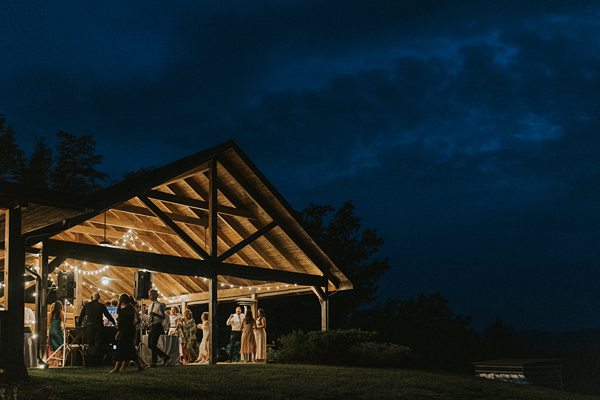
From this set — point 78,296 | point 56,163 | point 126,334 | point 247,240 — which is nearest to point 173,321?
point 247,240

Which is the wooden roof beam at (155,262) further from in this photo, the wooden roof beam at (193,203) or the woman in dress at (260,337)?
the wooden roof beam at (193,203)

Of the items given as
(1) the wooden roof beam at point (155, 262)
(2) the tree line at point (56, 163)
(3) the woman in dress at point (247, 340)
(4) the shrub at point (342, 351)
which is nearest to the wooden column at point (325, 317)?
(1) the wooden roof beam at point (155, 262)

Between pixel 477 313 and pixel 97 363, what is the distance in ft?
238

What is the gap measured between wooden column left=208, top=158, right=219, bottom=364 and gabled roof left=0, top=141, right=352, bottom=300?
33 cm

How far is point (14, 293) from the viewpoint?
10859 mm

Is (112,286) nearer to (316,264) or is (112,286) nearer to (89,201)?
(316,264)

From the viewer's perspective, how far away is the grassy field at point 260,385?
10156mm

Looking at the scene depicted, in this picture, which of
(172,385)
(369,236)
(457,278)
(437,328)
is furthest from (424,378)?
(457,278)

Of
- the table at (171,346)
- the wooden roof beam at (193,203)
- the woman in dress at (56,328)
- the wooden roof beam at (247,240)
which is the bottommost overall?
the table at (171,346)

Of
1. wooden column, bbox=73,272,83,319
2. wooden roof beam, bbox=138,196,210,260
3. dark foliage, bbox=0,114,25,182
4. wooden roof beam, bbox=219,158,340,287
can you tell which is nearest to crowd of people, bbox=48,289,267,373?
wooden column, bbox=73,272,83,319

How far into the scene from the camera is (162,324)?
15.8m

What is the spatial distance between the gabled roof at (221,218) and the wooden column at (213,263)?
12.9 inches

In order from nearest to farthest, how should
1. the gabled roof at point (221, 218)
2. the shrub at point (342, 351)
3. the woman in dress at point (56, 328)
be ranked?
the woman in dress at point (56, 328), the shrub at point (342, 351), the gabled roof at point (221, 218)

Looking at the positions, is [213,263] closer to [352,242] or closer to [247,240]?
[247,240]
